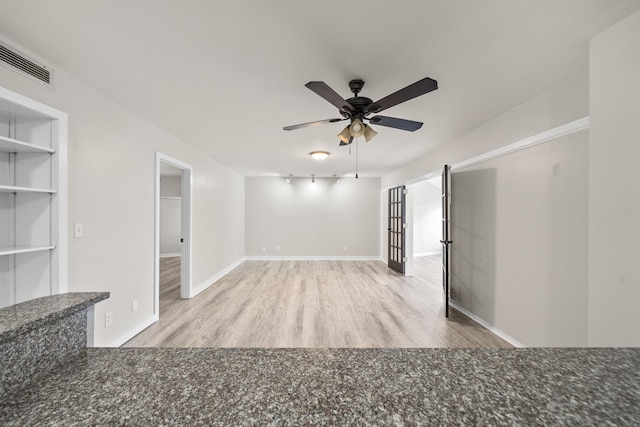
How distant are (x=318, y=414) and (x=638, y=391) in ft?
2.34

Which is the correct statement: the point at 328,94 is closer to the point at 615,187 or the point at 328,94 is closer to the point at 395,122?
the point at 395,122

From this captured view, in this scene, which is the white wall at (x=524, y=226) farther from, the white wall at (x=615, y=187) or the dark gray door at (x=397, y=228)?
the dark gray door at (x=397, y=228)

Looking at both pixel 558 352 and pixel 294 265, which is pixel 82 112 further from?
pixel 294 265

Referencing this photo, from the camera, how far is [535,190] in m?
2.35

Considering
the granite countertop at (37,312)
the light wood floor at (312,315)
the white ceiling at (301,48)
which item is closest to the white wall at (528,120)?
the white ceiling at (301,48)

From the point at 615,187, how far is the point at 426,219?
24.9 feet

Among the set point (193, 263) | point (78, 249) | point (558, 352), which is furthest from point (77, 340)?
point (193, 263)

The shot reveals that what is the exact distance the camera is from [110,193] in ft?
7.97

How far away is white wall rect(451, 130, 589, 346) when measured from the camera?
2.01 metres

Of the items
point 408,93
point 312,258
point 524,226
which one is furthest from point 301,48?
point 312,258

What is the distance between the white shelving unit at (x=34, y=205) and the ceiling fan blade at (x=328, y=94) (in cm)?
188

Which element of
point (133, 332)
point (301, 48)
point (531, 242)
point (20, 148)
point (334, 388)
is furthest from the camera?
point (133, 332)

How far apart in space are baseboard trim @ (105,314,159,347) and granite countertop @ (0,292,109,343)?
2217 millimetres

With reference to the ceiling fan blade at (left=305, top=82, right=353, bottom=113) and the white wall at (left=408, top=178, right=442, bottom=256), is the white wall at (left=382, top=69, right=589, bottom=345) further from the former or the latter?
the white wall at (left=408, top=178, right=442, bottom=256)
